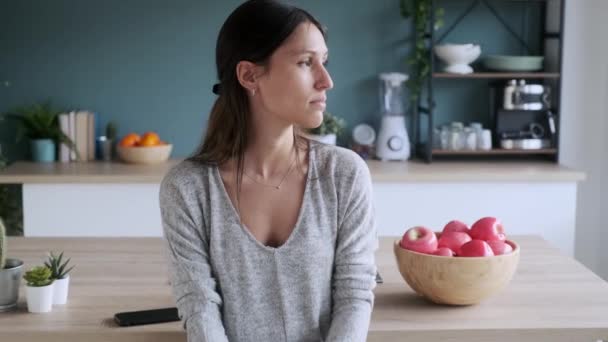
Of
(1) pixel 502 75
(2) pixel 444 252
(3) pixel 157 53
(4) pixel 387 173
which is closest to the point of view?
(2) pixel 444 252

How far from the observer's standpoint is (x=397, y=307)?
190cm

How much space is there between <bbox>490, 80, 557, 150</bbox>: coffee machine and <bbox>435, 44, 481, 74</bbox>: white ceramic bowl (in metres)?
0.20

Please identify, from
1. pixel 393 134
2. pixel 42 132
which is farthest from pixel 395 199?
pixel 42 132

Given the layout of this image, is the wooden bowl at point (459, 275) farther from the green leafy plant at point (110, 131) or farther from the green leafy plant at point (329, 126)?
the green leafy plant at point (110, 131)

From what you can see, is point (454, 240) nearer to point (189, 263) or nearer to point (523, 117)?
point (189, 263)

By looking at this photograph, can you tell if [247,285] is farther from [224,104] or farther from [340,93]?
[340,93]

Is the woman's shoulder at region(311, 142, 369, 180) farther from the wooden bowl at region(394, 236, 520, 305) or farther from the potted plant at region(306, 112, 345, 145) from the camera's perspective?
the potted plant at region(306, 112, 345, 145)

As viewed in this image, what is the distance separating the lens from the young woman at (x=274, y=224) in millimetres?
1772

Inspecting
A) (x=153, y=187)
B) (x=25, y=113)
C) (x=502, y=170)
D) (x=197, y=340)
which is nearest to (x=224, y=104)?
(x=197, y=340)

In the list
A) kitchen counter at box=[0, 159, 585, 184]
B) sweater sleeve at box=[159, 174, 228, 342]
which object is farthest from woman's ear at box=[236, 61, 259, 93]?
kitchen counter at box=[0, 159, 585, 184]

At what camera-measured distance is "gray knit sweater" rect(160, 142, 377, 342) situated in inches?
69.7

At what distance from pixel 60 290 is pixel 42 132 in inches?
94.6

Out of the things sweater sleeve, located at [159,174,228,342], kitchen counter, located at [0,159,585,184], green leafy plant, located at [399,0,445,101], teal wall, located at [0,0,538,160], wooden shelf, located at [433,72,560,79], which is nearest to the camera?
sweater sleeve, located at [159,174,228,342]

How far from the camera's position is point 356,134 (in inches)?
166
